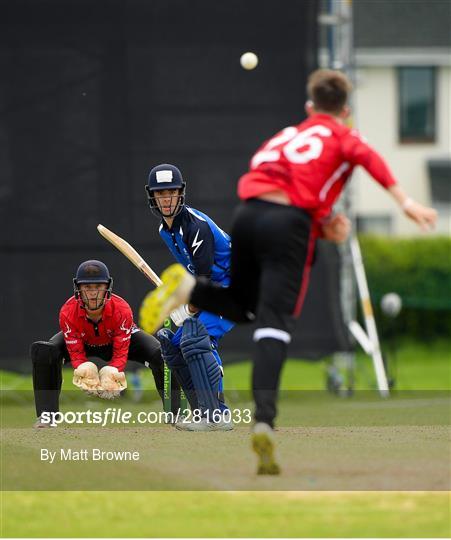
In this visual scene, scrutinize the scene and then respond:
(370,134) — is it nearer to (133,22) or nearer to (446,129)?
(446,129)

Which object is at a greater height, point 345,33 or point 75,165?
point 345,33

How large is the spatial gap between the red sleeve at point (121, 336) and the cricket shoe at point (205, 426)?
614mm

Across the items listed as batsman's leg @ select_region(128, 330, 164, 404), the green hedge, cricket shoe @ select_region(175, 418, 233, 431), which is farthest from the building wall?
cricket shoe @ select_region(175, 418, 233, 431)

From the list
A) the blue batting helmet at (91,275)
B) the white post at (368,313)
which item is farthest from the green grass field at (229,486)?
the white post at (368,313)

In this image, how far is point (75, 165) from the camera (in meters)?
12.8

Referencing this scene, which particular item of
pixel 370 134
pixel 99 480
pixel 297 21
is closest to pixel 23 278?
pixel 297 21

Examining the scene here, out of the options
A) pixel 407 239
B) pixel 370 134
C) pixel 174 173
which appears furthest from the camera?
pixel 370 134

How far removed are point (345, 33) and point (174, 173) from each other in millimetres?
5469

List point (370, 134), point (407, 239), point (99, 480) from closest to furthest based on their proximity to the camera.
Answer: point (99, 480)
point (407, 239)
point (370, 134)

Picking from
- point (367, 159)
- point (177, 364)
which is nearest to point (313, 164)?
point (367, 159)

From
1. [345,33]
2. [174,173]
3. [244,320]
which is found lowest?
[244,320]

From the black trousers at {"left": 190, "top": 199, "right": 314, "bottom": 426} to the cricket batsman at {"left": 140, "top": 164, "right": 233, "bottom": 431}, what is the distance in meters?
1.62

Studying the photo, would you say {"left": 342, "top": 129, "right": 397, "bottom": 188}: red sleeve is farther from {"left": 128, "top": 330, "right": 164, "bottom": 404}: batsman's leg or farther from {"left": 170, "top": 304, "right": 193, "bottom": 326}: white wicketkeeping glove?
{"left": 128, "top": 330, "right": 164, "bottom": 404}: batsman's leg

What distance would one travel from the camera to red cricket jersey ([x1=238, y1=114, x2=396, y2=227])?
20.3ft
